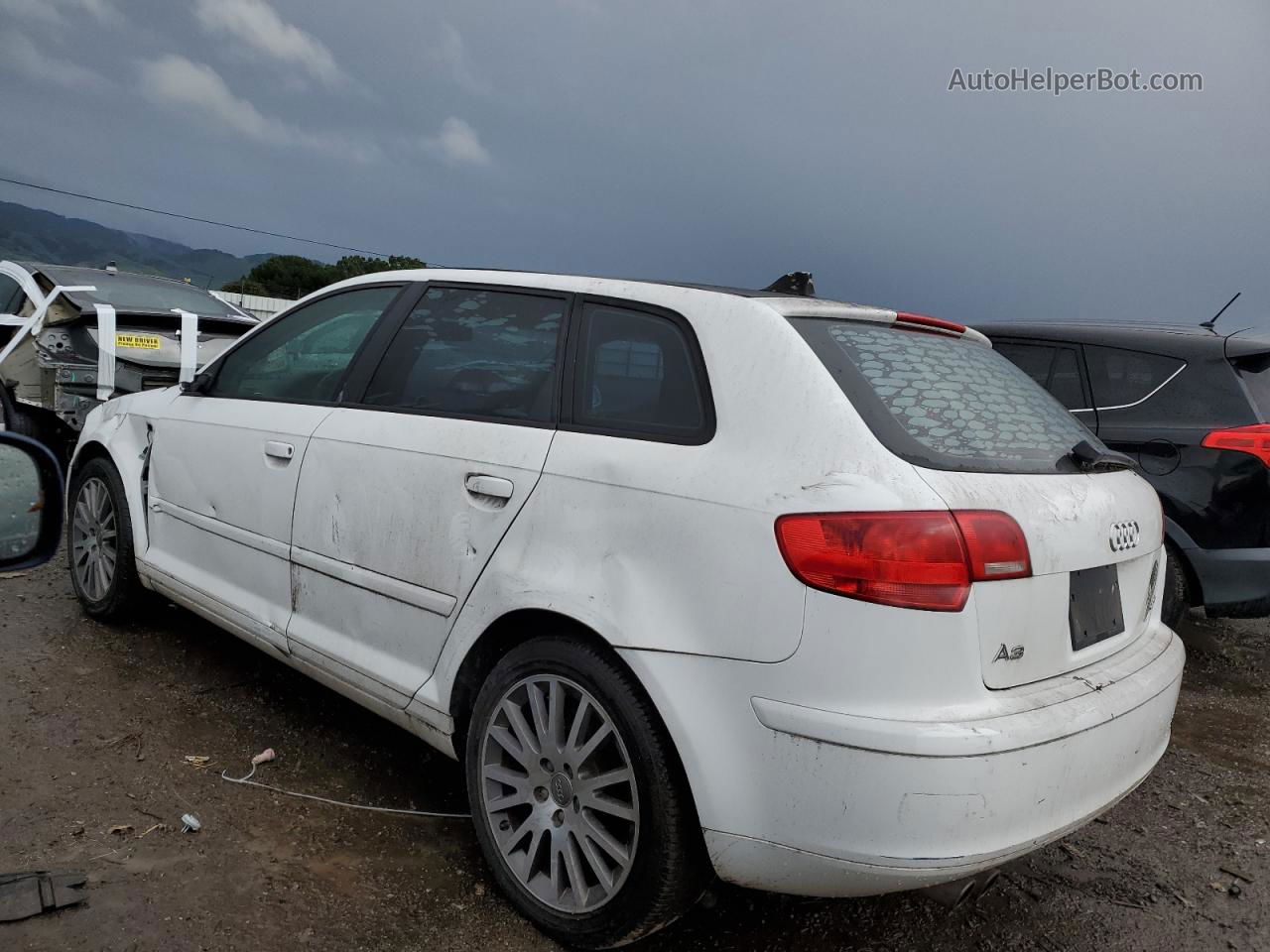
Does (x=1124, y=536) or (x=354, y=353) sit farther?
(x=354, y=353)

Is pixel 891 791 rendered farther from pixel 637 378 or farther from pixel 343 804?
pixel 343 804

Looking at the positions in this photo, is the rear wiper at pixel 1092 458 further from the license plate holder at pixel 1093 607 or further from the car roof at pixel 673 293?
the car roof at pixel 673 293

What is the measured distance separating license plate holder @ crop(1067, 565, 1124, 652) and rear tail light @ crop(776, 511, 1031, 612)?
351mm

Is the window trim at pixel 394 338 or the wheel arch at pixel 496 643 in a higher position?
the window trim at pixel 394 338

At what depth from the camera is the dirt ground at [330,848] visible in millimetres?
2447

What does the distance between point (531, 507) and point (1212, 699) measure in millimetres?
3979

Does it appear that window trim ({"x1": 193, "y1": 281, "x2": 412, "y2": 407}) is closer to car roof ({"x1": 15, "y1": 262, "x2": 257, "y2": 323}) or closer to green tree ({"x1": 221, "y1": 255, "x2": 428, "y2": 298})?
car roof ({"x1": 15, "y1": 262, "x2": 257, "y2": 323})

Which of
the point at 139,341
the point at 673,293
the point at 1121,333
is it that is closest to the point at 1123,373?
the point at 1121,333

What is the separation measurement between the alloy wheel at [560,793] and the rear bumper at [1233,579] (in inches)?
140

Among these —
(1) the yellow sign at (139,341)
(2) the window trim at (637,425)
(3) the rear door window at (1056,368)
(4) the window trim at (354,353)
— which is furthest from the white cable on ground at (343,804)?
(1) the yellow sign at (139,341)

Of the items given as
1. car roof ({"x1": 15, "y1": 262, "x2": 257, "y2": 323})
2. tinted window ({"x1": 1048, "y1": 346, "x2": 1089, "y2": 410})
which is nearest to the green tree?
car roof ({"x1": 15, "y1": 262, "x2": 257, "y2": 323})

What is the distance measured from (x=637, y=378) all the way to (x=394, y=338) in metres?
1.06

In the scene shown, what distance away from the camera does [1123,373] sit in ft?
16.4

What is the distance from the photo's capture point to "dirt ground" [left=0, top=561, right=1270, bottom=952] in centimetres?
245
